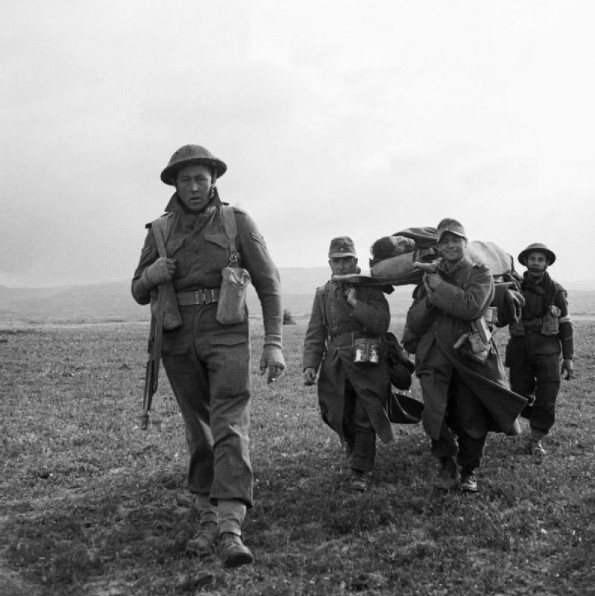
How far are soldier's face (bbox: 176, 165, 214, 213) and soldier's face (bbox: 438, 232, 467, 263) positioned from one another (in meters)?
2.44

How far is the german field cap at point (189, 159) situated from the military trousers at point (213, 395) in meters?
1.21

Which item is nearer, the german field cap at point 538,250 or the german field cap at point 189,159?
the german field cap at point 189,159

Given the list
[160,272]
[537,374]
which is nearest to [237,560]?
[160,272]

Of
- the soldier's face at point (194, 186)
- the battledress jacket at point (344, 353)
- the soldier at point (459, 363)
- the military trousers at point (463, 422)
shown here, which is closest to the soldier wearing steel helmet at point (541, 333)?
the soldier at point (459, 363)

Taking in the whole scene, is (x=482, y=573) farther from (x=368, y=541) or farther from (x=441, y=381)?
(x=441, y=381)

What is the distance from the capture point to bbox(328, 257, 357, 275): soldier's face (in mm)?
7188

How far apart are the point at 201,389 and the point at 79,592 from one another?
5.76ft

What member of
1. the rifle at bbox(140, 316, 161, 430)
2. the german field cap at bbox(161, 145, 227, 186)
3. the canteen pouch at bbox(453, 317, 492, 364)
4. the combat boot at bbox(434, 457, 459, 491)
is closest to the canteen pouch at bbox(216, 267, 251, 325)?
the rifle at bbox(140, 316, 161, 430)

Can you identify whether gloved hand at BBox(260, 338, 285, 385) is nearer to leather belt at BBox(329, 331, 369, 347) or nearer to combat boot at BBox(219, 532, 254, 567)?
combat boot at BBox(219, 532, 254, 567)

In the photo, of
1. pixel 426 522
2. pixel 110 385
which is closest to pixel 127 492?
pixel 426 522

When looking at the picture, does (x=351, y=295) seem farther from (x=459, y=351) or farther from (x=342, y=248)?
(x=459, y=351)

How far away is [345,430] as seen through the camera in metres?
7.12

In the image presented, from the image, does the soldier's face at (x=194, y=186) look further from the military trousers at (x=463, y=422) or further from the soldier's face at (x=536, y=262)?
the soldier's face at (x=536, y=262)

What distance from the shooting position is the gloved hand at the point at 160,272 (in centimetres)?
543
